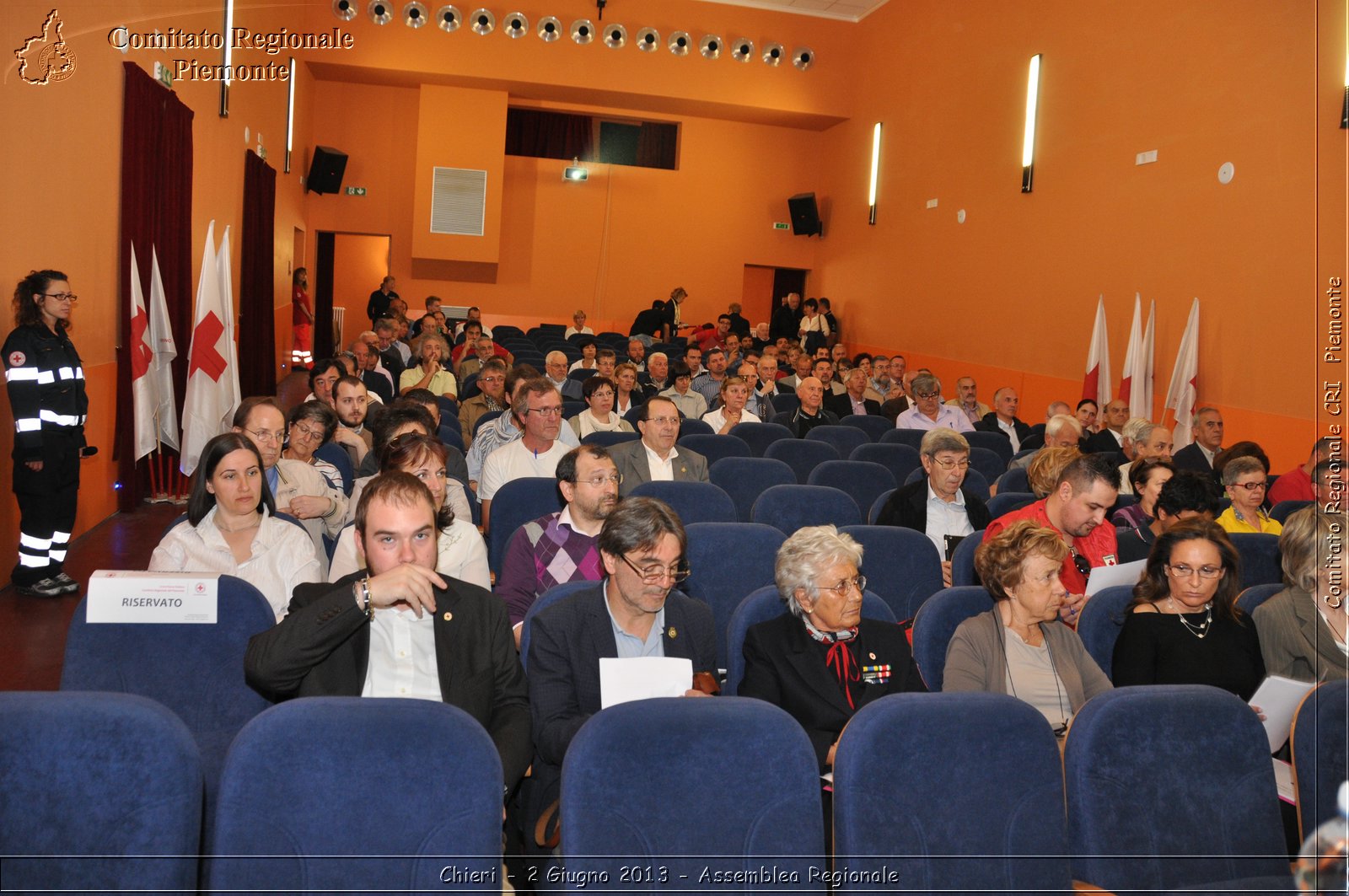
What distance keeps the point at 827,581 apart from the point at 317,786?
1400mm

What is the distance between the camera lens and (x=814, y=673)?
2764 mm

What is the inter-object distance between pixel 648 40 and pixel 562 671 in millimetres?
14744

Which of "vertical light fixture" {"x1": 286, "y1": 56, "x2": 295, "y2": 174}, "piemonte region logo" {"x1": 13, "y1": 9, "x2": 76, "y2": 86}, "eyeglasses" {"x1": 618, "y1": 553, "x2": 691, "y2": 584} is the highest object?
"vertical light fixture" {"x1": 286, "y1": 56, "x2": 295, "y2": 174}

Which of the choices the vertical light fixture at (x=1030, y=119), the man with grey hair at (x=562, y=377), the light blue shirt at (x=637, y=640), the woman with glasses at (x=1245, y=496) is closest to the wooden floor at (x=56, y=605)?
the light blue shirt at (x=637, y=640)

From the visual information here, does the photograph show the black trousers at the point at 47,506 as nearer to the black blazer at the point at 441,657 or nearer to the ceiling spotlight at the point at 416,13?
the black blazer at the point at 441,657

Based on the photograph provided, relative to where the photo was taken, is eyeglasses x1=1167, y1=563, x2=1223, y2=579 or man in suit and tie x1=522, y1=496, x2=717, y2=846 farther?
eyeglasses x1=1167, y1=563, x2=1223, y2=579

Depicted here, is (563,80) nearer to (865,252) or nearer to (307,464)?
(865,252)

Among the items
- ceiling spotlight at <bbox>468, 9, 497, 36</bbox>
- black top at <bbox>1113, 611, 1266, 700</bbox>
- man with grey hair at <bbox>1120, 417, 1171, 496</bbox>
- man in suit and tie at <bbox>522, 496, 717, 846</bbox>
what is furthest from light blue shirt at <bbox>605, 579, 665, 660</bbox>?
ceiling spotlight at <bbox>468, 9, 497, 36</bbox>

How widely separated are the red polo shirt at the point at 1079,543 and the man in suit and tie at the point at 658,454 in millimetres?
1694

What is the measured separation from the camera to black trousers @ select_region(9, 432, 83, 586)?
5.26 meters

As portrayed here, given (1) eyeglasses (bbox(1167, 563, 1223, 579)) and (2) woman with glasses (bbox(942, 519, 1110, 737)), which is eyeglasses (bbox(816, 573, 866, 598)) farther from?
(1) eyeglasses (bbox(1167, 563, 1223, 579))

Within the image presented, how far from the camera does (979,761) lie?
217 centimetres

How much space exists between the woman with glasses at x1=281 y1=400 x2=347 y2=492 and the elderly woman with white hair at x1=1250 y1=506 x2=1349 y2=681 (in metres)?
3.48

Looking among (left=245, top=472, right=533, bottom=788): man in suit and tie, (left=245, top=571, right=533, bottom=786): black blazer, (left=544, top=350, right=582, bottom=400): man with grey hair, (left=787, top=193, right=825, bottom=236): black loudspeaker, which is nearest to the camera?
(left=245, top=571, right=533, bottom=786): black blazer
